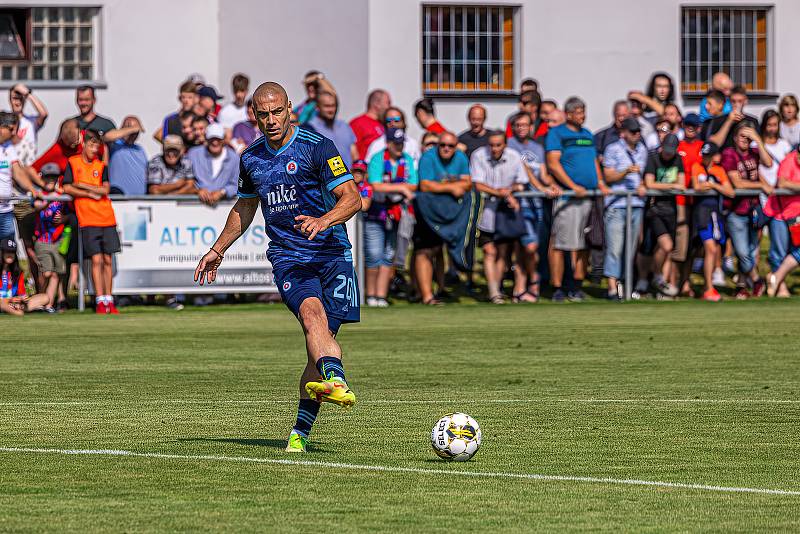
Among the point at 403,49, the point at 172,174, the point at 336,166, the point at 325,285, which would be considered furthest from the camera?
the point at 403,49

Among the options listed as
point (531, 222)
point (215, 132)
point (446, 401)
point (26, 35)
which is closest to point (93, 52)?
point (26, 35)

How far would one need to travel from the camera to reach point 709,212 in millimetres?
22656

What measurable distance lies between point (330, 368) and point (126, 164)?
13.0 metres

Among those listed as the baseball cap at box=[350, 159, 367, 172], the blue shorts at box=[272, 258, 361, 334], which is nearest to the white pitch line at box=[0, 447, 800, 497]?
the blue shorts at box=[272, 258, 361, 334]

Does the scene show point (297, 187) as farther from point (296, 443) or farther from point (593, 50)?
point (593, 50)

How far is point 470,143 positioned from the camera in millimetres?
22938

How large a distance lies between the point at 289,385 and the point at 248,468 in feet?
14.8

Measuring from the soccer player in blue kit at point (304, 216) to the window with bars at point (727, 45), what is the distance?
25406mm

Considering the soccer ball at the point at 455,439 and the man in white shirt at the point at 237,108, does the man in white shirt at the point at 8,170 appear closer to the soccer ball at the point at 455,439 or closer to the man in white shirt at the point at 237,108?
the man in white shirt at the point at 237,108

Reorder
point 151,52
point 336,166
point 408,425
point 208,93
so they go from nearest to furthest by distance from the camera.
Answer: point 336,166, point 408,425, point 208,93, point 151,52

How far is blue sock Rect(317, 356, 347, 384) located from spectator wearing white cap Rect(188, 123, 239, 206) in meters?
12.5

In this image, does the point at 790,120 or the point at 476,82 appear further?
the point at 476,82

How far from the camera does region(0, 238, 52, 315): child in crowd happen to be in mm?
20359

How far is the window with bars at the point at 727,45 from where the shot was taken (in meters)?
33.8
